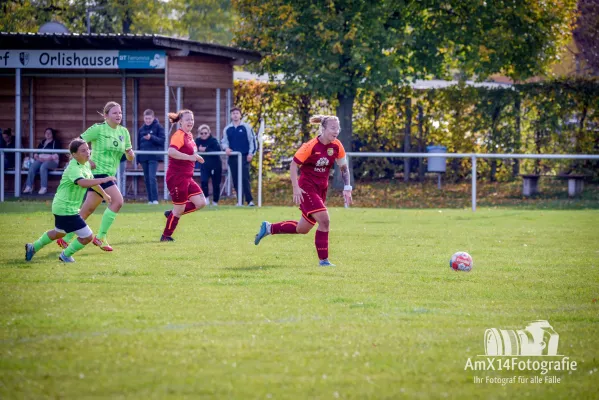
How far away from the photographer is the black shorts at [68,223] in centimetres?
1056

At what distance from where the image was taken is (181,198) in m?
13.8

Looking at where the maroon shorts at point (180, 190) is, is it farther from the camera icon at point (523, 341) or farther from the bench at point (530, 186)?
the bench at point (530, 186)

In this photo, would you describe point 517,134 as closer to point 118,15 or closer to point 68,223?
point 118,15

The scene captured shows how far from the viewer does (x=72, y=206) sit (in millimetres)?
10641

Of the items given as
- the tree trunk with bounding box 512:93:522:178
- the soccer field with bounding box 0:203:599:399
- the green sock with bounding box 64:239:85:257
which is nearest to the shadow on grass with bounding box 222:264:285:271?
the soccer field with bounding box 0:203:599:399

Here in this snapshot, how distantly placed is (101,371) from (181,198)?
830 centimetres

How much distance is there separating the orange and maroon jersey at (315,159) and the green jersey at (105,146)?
9.80 ft

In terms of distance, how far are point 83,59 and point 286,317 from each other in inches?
684

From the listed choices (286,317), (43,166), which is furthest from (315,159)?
(43,166)

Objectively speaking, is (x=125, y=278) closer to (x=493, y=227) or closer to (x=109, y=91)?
(x=493, y=227)

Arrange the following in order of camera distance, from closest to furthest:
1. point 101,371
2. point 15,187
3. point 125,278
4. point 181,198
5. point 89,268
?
point 101,371
point 125,278
point 89,268
point 181,198
point 15,187

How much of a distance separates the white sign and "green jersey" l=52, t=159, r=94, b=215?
12.6m

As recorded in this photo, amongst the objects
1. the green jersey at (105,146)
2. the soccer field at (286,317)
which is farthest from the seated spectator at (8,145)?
the green jersey at (105,146)

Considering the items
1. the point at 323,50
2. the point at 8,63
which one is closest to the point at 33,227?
the point at 8,63
